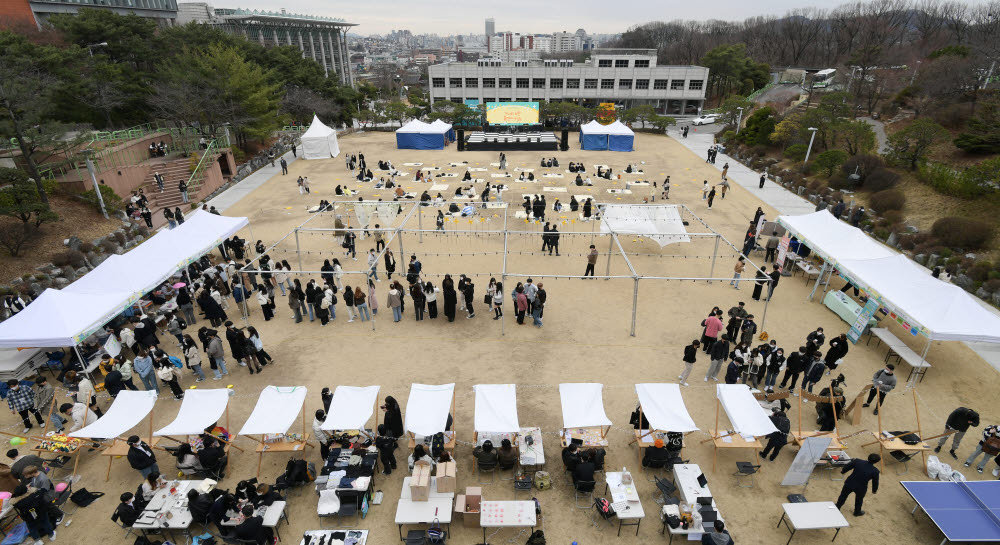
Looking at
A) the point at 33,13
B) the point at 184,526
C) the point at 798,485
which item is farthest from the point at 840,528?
the point at 33,13

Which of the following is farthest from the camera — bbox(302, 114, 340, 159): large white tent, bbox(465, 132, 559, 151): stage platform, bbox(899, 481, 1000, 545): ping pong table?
bbox(465, 132, 559, 151): stage platform

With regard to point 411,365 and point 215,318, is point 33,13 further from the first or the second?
point 411,365

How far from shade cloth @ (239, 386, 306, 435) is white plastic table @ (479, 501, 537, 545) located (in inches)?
173

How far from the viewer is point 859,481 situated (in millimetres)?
8664

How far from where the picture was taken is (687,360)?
12008 mm

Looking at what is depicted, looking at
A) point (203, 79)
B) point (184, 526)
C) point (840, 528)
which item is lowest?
point (840, 528)

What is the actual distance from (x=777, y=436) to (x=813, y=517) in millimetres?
1871

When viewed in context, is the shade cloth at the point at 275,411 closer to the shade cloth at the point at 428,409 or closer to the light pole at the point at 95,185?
the shade cloth at the point at 428,409

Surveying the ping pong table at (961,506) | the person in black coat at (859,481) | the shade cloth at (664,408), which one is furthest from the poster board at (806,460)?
A: the shade cloth at (664,408)

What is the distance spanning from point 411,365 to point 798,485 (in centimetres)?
961

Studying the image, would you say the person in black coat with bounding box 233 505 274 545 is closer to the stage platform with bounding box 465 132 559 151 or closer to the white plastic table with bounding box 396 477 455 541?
the white plastic table with bounding box 396 477 455 541

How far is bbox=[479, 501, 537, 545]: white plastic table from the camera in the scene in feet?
27.3

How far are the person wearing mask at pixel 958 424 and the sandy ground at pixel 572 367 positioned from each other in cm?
65

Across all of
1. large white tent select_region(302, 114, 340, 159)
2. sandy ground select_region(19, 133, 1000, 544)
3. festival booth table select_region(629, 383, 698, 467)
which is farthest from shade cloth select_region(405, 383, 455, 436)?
large white tent select_region(302, 114, 340, 159)
